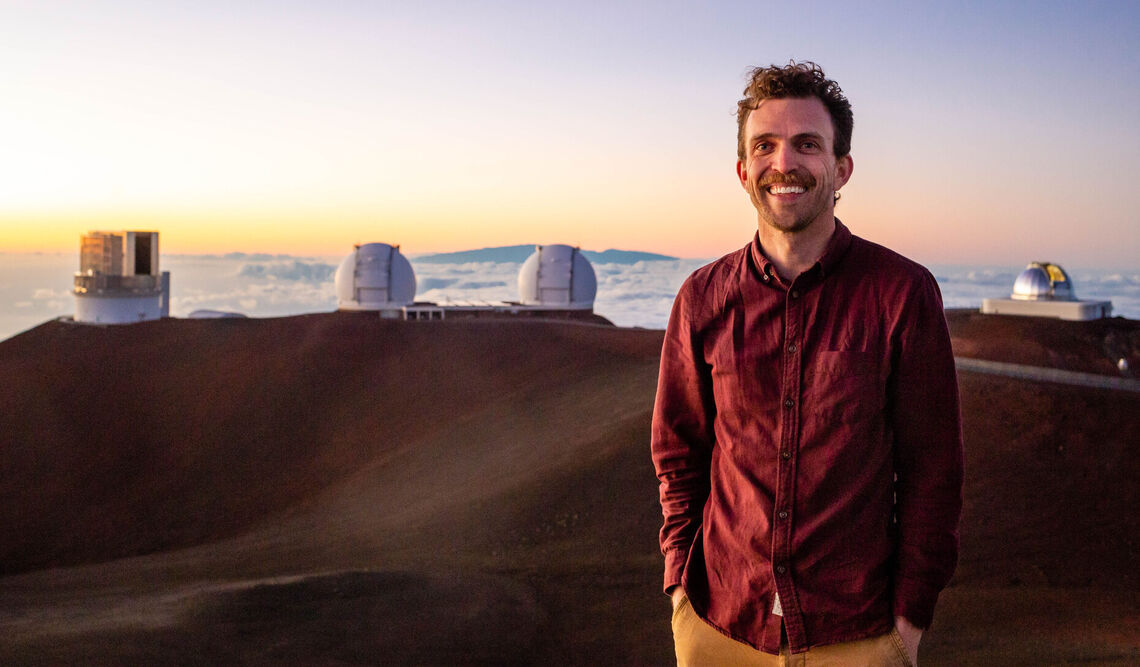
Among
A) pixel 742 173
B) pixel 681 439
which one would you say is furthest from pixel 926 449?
pixel 742 173

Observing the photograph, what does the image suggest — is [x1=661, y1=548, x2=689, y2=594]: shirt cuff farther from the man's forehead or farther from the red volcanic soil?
the red volcanic soil

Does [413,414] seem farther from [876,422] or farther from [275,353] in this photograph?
[876,422]

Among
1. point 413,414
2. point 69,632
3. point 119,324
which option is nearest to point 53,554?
point 413,414

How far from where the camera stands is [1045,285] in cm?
2889

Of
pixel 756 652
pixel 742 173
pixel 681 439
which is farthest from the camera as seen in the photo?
pixel 681 439

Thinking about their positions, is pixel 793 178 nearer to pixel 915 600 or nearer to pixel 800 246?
pixel 800 246

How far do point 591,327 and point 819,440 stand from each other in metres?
24.1

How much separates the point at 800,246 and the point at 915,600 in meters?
1.08

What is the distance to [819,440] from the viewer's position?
2502mm

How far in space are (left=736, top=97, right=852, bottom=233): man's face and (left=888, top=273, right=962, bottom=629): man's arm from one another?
39 centimetres

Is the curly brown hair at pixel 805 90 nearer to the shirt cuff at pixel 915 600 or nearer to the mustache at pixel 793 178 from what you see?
the mustache at pixel 793 178

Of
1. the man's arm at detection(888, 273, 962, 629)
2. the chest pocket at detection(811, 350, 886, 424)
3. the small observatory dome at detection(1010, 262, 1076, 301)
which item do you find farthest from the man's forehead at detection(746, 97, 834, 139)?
the small observatory dome at detection(1010, 262, 1076, 301)

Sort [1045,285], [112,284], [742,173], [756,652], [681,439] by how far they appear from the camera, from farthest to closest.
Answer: [112,284] → [1045,285] → [681,439] → [742,173] → [756,652]

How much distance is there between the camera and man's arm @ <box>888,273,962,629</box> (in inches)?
94.2
